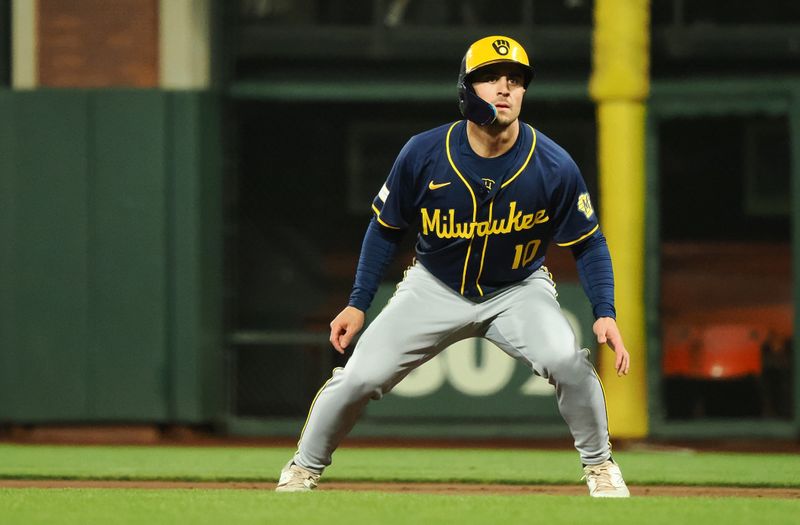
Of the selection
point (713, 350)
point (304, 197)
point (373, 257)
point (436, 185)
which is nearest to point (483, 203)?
point (436, 185)

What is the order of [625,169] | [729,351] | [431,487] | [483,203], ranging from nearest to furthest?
1. [483,203]
2. [431,487]
3. [625,169]
4. [729,351]

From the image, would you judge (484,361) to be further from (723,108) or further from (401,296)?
(401,296)

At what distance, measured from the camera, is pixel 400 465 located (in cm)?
966

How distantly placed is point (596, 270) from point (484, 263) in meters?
0.49

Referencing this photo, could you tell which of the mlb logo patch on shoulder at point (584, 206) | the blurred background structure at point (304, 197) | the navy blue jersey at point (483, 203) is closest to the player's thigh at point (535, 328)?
the navy blue jersey at point (483, 203)

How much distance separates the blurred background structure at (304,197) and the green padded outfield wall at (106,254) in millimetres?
16

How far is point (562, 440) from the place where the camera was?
38.3 ft

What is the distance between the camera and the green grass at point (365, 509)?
19.3 feet

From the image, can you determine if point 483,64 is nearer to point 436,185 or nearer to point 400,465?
point 436,185

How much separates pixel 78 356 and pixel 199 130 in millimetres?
1869

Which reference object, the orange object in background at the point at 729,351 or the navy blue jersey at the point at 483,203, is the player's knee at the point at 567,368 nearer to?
the navy blue jersey at the point at 483,203

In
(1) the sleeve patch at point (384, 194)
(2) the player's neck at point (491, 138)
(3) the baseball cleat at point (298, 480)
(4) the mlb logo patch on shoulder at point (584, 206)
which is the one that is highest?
(2) the player's neck at point (491, 138)

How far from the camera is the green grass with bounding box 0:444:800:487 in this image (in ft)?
28.7

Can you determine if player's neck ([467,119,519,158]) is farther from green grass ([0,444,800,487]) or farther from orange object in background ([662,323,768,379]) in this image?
orange object in background ([662,323,768,379])
